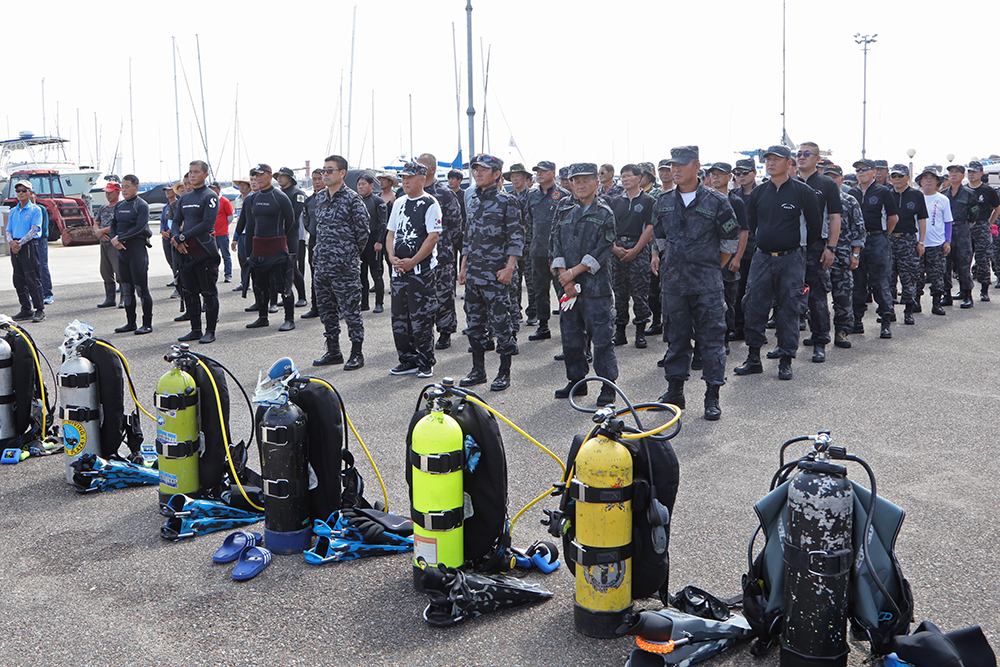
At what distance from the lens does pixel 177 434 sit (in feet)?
15.8

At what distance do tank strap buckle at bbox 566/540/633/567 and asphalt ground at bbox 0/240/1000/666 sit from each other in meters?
0.33

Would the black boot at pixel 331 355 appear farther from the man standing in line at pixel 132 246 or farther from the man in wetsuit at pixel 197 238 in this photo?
the man standing in line at pixel 132 246

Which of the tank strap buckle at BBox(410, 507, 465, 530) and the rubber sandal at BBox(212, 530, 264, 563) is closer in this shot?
the tank strap buckle at BBox(410, 507, 465, 530)

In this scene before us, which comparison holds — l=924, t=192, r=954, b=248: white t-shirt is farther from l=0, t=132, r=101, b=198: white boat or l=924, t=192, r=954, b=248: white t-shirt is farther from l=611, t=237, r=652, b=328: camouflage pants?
l=0, t=132, r=101, b=198: white boat

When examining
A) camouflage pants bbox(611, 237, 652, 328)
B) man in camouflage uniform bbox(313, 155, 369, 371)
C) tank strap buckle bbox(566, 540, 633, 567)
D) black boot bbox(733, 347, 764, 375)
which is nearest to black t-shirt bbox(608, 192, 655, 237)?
camouflage pants bbox(611, 237, 652, 328)

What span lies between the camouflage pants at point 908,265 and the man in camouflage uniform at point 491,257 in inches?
254

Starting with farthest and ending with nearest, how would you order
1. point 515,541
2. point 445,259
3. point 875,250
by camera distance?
point 875,250, point 445,259, point 515,541

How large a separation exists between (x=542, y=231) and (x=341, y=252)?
2522mm

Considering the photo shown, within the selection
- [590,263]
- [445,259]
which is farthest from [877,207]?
[445,259]

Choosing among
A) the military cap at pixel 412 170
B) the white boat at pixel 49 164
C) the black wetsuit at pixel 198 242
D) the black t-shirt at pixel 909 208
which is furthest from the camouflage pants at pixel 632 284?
the white boat at pixel 49 164

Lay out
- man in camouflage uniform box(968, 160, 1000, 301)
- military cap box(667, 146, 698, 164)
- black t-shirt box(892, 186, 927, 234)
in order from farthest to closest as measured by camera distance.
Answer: man in camouflage uniform box(968, 160, 1000, 301) < black t-shirt box(892, 186, 927, 234) < military cap box(667, 146, 698, 164)

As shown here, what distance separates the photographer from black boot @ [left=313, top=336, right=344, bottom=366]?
8.95m

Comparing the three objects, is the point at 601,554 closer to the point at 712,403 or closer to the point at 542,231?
the point at 712,403

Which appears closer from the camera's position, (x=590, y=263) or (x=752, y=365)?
(x=590, y=263)
